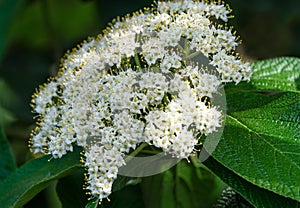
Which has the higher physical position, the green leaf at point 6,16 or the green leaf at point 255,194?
the green leaf at point 6,16

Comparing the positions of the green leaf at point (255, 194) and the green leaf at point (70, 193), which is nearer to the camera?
the green leaf at point (255, 194)

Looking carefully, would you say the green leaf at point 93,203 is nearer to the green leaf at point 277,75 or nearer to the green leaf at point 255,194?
the green leaf at point 255,194

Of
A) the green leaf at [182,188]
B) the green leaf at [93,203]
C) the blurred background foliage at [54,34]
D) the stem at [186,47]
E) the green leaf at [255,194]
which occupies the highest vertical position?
the blurred background foliage at [54,34]

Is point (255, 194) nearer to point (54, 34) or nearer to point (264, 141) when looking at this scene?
point (264, 141)

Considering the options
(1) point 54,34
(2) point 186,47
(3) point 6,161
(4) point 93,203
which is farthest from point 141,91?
(1) point 54,34

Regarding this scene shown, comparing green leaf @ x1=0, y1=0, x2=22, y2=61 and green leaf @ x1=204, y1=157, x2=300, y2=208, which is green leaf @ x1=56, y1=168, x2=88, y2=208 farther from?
green leaf @ x1=0, y1=0, x2=22, y2=61

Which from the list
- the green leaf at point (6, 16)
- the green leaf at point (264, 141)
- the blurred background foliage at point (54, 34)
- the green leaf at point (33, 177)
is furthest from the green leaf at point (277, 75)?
the green leaf at point (6, 16)

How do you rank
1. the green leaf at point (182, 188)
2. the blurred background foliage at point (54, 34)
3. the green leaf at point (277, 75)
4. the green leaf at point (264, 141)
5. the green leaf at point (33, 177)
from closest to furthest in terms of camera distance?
1. the green leaf at point (264, 141)
2. the green leaf at point (33, 177)
3. the green leaf at point (277, 75)
4. the green leaf at point (182, 188)
5. the blurred background foliage at point (54, 34)
